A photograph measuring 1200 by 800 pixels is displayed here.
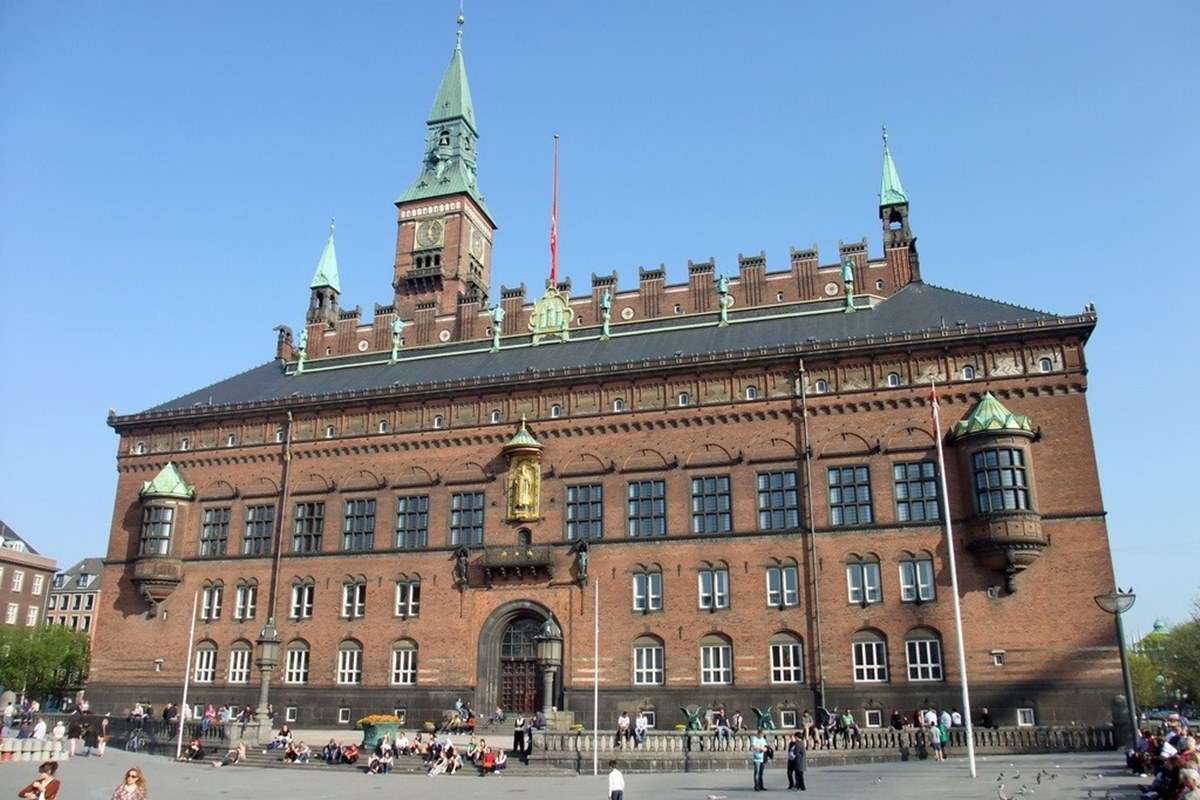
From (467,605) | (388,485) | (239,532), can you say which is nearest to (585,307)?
(388,485)

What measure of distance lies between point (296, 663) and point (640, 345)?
79.7 ft

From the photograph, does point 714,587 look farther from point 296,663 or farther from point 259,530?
point 259,530

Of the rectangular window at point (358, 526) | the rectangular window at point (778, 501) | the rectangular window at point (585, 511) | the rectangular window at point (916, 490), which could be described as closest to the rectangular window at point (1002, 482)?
the rectangular window at point (916, 490)

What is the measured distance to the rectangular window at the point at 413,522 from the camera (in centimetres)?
4953

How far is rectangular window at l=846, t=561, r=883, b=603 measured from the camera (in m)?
41.7

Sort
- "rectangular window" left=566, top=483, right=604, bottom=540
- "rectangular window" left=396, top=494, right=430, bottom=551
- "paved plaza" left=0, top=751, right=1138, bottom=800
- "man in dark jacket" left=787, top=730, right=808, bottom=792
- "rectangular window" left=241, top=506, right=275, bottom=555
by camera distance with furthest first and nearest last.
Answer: "rectangular window" left=241, top=506, right=275, bottom=555, "rectangular window" left=396, top=494, right=430, bottom=551, "rectangular window" left=566, top=483, right=604, bottom=540, "man in dark jacket" left=787, top=730, right=808, bottom=792, "paved plaza" left=0, top=751, right=1138, bottom=800

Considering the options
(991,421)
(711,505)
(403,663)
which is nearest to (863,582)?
(711,505)

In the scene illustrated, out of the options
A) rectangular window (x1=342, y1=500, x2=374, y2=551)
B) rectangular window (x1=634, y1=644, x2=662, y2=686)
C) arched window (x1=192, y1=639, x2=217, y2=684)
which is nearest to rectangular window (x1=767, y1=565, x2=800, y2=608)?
rectangular window (x1=634, y1=644, x2=662, y2=686)

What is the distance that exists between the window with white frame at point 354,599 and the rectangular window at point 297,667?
297cm

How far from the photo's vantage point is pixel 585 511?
154 feet

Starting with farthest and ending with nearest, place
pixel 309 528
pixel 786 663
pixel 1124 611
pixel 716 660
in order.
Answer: pixel 309 528
pixel 716 660
pixel 786 663
pixel 1124 611

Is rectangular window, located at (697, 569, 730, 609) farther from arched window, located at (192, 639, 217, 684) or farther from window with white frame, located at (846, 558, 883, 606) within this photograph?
arched window, located at (192, 639, 217, 684)

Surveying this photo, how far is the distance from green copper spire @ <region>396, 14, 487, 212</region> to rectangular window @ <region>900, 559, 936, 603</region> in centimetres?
4541

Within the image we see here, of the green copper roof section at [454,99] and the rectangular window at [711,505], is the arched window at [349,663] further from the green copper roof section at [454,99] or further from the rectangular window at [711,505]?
the green copper roof section at [454,99]
